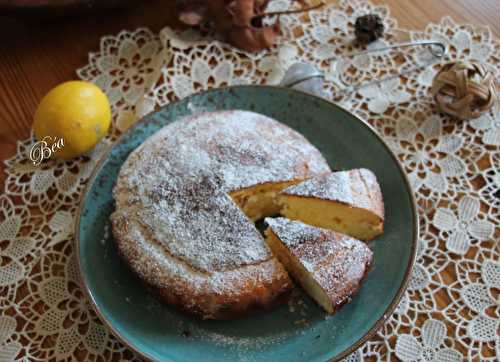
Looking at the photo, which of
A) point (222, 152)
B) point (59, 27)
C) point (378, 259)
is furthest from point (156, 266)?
point (59, 27)

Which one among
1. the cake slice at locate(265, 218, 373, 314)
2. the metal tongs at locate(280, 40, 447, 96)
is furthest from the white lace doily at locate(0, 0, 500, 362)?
the cake slice at locate(265, 218, 373, 314)

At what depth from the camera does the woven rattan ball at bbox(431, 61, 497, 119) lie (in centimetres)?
176

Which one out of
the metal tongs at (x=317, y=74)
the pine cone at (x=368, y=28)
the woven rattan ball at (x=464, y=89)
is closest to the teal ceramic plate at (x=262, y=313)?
the metal tongs at (x=317, y=74)

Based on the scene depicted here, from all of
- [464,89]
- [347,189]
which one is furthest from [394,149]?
[347,189]

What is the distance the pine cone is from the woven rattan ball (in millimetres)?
319

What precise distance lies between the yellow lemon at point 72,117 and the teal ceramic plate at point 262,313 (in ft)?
0.32

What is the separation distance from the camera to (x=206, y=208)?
4.76ft

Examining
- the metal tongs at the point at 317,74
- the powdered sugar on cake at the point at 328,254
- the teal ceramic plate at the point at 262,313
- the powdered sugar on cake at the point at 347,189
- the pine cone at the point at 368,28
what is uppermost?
the pine cone at the point at 368,28

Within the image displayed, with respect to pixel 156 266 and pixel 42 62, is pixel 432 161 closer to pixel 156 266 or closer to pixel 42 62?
pixel 156 266

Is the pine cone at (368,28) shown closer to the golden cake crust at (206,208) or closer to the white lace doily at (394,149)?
the white lace doily at (394,149)

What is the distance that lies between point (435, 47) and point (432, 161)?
0.53 metres

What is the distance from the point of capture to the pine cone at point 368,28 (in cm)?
203

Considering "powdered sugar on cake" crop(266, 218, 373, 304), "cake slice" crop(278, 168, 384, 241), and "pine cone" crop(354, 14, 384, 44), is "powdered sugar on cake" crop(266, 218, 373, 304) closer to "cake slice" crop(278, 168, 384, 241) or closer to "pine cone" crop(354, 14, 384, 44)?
"cake slice" crop(278, 168, 384, 241)

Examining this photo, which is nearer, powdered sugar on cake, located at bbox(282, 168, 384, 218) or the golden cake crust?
the golden cake crust
